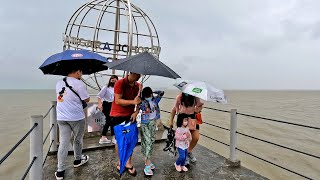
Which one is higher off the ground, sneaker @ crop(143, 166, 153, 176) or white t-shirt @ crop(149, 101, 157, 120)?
white t-shirt @ crop(149, 101, 157, 120)

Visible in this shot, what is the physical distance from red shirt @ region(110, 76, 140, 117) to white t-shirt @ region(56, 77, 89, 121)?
460 mm

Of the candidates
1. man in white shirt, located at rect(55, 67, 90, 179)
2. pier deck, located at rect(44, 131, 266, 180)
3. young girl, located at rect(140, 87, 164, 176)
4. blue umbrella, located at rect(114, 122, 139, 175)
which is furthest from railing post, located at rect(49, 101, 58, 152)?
young girl, located at rect(140, 87, 164, 176)

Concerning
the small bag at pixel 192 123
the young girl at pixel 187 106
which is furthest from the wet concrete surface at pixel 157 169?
the young girl at pixel 187 106

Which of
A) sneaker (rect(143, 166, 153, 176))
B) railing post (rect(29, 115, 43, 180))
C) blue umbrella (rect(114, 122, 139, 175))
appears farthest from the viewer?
sneaker (rect(143, 166, 153, 176))

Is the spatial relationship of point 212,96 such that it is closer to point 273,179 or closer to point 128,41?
point 128,41

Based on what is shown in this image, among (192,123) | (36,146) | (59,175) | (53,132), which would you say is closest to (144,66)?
(192,123)

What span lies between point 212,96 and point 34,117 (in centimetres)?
219

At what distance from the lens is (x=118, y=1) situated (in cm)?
575

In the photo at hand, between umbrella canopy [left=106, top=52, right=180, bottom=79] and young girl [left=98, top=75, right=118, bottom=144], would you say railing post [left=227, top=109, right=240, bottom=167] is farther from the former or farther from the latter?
young girl [left=98, top=75, right=118, bottom=144]

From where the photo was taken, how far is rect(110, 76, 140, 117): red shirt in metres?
3.24

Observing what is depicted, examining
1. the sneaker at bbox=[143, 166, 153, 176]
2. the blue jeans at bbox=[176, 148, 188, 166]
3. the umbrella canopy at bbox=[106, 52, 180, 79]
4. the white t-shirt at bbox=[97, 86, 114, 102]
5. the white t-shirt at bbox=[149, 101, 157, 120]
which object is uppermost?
the umbrella canopy at bbox=[106, 52, 180, 79]

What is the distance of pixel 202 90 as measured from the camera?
309cm

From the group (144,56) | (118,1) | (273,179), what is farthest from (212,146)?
(144,56)

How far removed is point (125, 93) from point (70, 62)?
40.7 inches
